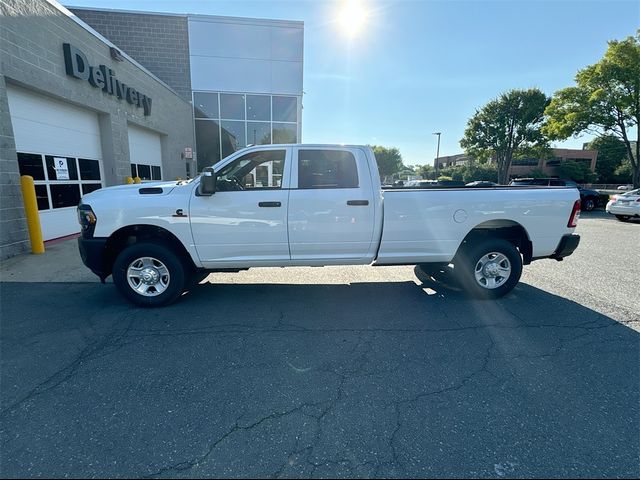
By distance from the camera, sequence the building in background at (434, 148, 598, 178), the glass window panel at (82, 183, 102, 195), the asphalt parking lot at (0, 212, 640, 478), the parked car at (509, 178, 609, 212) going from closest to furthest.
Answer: the asphalt parking lot at (0, 212, 640, 478) < the glass window panel at (82, 183, 102, 195) < the parked car at (509, 178, 609, 212) < the building in background at (434, 148, 598, 178)

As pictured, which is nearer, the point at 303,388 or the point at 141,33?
the point at 303,388

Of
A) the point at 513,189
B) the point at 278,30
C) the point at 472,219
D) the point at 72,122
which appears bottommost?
the point at 472,219

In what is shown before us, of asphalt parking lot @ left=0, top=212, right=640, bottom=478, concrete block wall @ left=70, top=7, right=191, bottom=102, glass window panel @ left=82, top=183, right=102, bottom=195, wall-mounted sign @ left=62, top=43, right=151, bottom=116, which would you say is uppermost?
concrete block wall @ left=70, top=7, right=191, bottom=102

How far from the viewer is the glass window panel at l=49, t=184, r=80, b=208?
8031 mm

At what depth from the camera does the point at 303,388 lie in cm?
261

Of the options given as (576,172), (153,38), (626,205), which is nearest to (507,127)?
(626,205)

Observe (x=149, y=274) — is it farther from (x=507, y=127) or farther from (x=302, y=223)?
(x=507, y=127)

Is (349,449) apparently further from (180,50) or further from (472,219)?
(180,50)

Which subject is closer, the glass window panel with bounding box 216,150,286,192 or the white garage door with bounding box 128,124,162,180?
the glass window panel with bounding box 216,150,286,192

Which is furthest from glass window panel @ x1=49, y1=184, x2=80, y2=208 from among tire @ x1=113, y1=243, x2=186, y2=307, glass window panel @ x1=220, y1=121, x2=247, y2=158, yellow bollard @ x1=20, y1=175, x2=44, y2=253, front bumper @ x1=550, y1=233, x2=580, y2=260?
front bumper @ x1=550, y1=233, x2=580, y2=260

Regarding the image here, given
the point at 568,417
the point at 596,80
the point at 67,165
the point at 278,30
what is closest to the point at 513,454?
the point at 568,417

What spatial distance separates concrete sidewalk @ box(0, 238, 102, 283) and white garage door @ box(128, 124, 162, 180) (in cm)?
544

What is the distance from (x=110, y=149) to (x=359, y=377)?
1041 cm

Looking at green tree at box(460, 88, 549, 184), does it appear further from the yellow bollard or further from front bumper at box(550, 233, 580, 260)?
the yellow bollard
